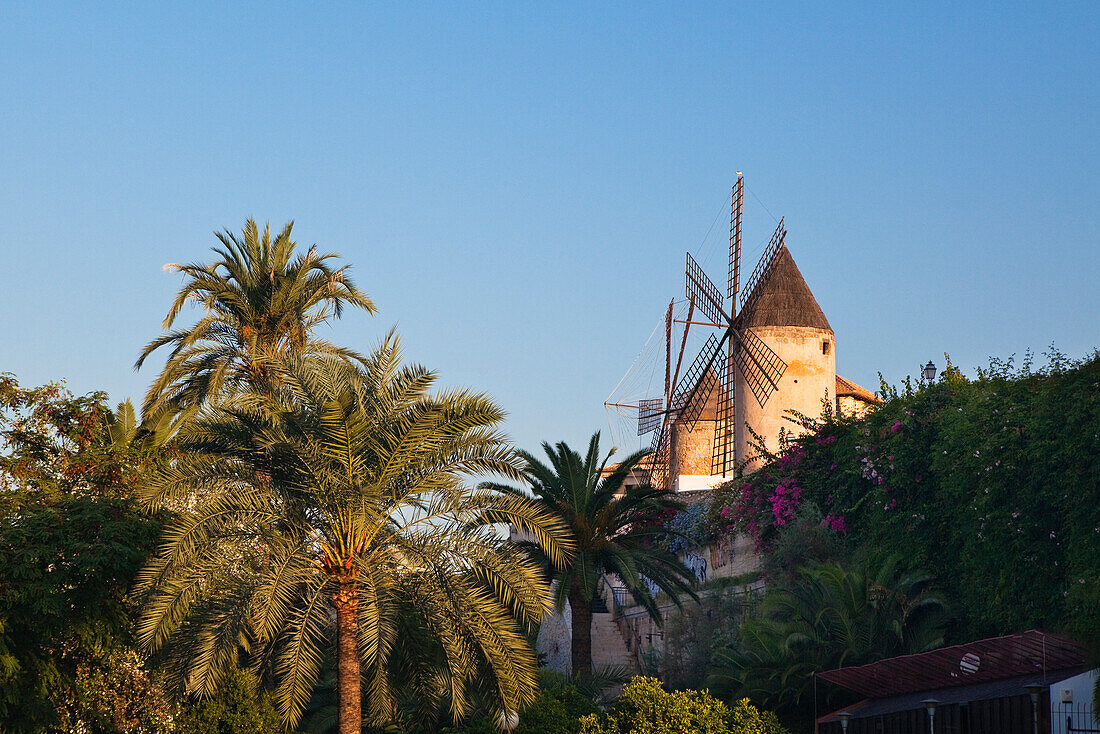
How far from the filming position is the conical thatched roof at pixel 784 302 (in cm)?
4275

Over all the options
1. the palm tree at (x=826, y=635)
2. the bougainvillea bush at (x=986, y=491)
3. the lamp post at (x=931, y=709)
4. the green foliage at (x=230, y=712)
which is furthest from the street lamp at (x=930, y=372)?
the green foliage at (x=230, y=712)

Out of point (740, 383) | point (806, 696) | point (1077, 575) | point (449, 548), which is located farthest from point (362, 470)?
point (740, 383)

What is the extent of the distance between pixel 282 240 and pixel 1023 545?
16.9m

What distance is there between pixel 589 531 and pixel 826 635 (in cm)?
494

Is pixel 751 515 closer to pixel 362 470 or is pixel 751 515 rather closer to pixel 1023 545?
pixel 1023 545

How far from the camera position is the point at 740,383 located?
43.1 metres

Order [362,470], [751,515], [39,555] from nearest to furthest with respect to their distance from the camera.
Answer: [362,470], [39,555], [751,515]

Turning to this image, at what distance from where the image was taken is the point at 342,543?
18.1 meters

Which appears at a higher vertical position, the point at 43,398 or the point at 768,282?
the point at 768,282

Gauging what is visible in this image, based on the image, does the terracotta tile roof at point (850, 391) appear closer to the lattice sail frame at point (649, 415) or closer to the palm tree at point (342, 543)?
the lattice sail frame at point (649, 415)

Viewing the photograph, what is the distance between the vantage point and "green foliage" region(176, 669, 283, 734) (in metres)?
21.0

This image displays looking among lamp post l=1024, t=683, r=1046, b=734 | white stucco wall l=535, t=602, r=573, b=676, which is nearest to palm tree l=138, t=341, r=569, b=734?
lamp post l=1024, t=683, r=1046, b=734

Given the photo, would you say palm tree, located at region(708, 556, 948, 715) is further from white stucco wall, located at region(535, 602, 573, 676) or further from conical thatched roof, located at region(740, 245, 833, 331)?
conical thatched roof, located at region(740, 245, 833, 331)

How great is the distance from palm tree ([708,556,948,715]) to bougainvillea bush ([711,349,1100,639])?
1313 millimetres
